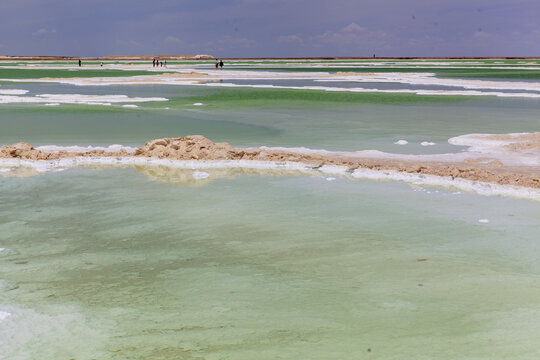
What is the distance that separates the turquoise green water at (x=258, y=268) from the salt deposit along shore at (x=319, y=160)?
639 mm

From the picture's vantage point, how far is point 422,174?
1130cm

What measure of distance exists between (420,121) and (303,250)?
15334 mm

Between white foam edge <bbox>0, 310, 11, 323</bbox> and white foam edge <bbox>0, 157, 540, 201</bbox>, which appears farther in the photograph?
white foam edge <bbox>0, 157, 540, 201</bbox>

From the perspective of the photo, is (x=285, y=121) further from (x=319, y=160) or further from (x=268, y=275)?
(x=268, y=275)

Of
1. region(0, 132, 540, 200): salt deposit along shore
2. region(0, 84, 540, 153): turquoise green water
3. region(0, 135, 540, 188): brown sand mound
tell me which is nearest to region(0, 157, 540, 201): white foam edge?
region(0, 132, 540, 200): salt deposit along shore

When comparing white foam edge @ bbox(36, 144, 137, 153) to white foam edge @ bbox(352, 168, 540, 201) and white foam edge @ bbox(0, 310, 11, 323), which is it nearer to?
white foam edge @ bbox(352, 168, 540, 201)

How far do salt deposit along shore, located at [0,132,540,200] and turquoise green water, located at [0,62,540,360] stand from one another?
0.64 metres

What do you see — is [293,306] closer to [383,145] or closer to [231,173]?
[231,173]

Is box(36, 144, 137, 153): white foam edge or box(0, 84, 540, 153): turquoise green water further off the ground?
box(36, 144, 137, 153): white foam edge

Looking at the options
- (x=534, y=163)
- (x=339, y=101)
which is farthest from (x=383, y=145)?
(x=339, y=101)

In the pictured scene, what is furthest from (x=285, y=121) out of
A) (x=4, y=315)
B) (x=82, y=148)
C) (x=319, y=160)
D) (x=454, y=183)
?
(x=4, y=315)

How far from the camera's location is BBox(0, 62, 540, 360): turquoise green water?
486 centimetres

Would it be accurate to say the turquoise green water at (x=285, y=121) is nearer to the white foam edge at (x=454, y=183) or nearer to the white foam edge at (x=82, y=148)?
the white foam edge at (x=82, y=148)

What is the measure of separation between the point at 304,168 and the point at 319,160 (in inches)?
26.8
